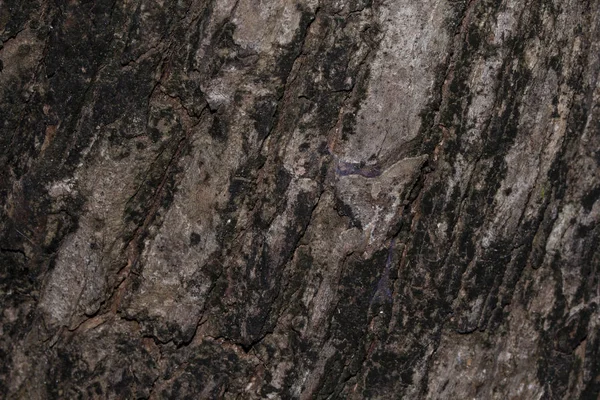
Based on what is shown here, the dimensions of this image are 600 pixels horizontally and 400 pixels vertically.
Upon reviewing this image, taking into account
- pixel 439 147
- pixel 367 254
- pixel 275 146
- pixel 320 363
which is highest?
pixel 439 147

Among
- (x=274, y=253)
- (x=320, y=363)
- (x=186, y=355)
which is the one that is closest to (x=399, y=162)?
(x=274, y=253)

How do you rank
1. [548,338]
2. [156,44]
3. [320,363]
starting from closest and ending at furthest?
[156,44] < [320,363] < [548,338]

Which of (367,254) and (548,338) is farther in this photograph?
(548,338)

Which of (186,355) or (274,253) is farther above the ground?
(274,253)

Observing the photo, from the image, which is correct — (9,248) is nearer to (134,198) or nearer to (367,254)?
(134,198)

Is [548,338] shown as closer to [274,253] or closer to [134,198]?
[274,253]

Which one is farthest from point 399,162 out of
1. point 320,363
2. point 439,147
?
point 320,363

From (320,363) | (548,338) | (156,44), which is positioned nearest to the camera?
(156,44)
